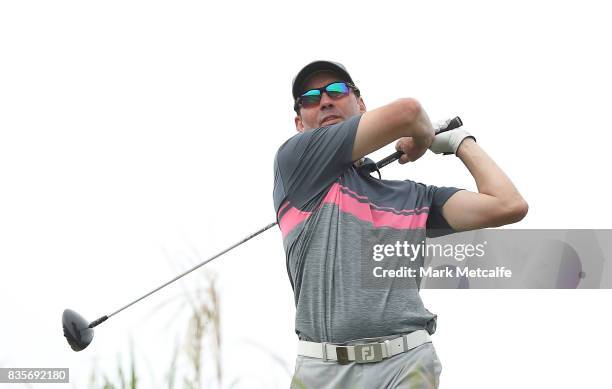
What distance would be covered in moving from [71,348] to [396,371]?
6.97 feet

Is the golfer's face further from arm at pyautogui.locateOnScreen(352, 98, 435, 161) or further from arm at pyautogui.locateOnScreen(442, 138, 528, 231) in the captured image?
arm at pyautogui.locateOnScreen(442, 138, 528, 231)

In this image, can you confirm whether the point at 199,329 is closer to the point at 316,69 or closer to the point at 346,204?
the point at 346,204

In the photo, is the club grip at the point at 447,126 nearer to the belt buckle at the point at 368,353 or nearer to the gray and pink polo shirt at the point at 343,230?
the gray and pink polo shirt at the point at 343,230

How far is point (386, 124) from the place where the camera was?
363 cm

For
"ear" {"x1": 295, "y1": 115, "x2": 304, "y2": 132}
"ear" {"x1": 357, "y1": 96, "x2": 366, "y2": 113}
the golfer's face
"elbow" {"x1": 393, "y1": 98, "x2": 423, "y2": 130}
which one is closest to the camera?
"elbow" {"x1": 393, "y1": 98, "x2": 423, "y2": 130}

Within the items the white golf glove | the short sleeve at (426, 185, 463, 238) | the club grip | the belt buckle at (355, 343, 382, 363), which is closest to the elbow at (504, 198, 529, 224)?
the short sleeve at (426, 185, 463, 238)

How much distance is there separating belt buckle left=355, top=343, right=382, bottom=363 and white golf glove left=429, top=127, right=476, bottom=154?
123cm

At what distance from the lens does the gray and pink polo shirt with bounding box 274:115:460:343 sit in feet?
11.2

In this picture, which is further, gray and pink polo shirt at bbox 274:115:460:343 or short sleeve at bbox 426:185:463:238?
short sleeve at bbox 426:185:463:238

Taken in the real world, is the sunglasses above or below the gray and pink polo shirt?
above

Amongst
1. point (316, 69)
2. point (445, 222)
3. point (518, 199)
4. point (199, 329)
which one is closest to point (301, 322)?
point (445, 222)

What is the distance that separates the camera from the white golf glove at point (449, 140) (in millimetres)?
4129

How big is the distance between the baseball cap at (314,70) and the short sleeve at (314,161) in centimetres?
53

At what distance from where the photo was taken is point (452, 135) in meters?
4.16
